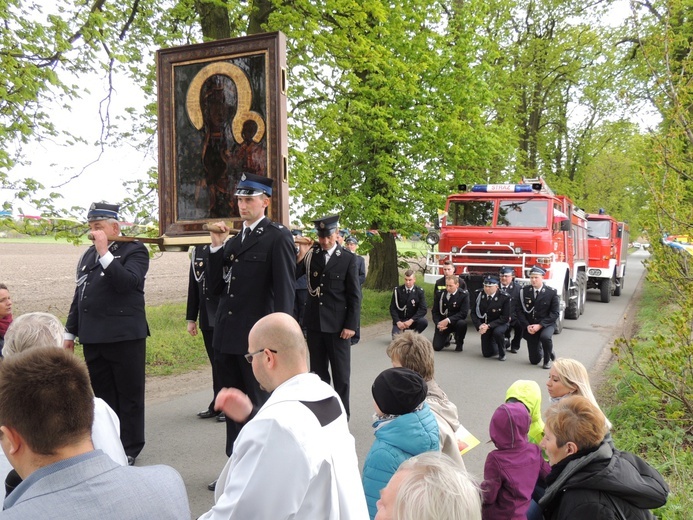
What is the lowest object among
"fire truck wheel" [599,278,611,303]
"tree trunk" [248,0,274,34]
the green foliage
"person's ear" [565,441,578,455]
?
"fire truck wheel" [599,278,611,303]

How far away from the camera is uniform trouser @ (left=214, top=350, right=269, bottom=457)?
446 cm

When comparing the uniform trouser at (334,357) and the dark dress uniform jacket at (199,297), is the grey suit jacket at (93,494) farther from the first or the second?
the dark dress uniform jacket at (199,297)

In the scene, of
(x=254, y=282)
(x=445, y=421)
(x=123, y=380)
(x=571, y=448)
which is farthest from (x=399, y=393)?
(x=123, y=380)

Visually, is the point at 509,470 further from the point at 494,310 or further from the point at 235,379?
the point at 494,310

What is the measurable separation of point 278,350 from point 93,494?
35.2 inches

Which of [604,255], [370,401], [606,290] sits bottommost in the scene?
[606,290]

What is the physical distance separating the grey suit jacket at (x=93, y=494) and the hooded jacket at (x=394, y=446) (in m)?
1.29

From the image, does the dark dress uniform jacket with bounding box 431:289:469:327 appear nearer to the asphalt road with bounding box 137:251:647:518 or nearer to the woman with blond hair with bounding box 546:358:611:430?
the asphalt road with bounding box 137:251:647:518

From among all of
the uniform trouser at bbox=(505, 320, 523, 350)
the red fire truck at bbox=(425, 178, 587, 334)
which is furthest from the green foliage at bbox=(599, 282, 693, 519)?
the red fire truck at bbox=(425, 178, 587, 334)

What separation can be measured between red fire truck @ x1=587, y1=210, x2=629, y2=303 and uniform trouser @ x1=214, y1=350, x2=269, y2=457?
18157mm

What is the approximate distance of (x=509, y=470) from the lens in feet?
10.4

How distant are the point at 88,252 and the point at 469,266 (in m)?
9.58

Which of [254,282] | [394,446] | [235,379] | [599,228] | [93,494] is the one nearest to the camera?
[93,494]

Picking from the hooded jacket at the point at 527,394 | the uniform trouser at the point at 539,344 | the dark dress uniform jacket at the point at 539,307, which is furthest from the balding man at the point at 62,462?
the dark dress uniform jacket at the point at 539,307
